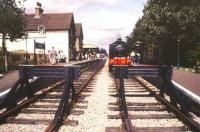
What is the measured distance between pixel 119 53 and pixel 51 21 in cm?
4280

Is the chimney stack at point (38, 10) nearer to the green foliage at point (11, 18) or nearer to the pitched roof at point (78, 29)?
the pitched roof at point (78, 29)

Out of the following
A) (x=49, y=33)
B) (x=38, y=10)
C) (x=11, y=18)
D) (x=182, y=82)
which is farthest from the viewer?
(x=38, y=10)

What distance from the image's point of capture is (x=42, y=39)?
69000mm

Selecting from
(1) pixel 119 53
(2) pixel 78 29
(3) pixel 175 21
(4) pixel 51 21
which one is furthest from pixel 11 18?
(2) pixel 78 29

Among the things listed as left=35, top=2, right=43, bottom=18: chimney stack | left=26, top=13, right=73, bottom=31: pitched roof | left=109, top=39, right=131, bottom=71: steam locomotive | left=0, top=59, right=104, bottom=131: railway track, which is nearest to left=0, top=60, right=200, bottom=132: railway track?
left=0, top=59, right=104, bottom=131: railway track

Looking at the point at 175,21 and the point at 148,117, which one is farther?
the point at 175,21

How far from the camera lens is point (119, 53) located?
2972 cm

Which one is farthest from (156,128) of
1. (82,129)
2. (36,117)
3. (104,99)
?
(104,99)

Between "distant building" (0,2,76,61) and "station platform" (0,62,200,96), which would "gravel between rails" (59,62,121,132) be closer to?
"station platform" (0,62,200,96)

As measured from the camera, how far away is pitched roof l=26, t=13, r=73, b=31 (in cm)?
6900

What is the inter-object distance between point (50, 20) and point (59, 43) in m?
4.94

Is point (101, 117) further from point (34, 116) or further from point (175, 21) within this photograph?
point (175, 21)

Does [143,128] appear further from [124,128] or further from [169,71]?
[169,71]

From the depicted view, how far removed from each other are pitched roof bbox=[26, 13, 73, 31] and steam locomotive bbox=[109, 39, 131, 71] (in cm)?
3950
